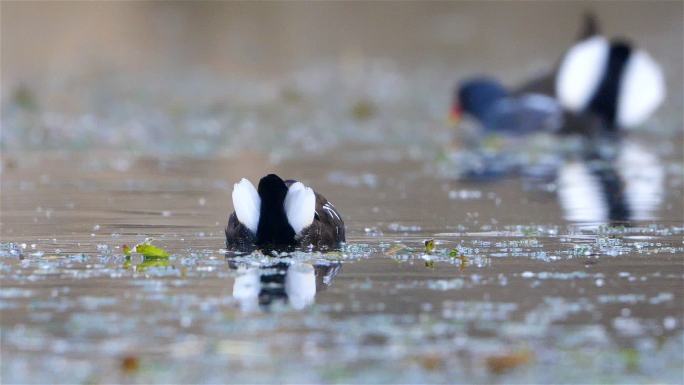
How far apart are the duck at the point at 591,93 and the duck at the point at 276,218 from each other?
1198 cm

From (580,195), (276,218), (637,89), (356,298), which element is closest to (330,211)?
(276,218)

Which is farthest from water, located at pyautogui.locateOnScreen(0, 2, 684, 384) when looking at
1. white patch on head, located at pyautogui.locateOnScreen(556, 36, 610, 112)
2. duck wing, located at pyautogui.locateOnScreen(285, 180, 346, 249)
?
white patch on head, located at pyautogui.locateOnScreen(556, 36, 610, 112)

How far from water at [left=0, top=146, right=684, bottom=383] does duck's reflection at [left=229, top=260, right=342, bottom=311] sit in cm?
2

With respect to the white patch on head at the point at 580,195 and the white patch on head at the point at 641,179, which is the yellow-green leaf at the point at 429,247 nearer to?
the white patch on head at the point at 580,195

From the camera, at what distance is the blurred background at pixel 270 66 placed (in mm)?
20984

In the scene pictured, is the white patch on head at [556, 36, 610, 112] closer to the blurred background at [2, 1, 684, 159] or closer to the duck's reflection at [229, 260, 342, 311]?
the blurred background at [2, 1, 684, 159]

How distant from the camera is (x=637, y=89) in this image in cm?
2191

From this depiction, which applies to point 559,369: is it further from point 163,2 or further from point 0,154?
point 163,2

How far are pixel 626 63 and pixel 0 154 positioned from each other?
9054mm

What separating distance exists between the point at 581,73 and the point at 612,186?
22.8 ft

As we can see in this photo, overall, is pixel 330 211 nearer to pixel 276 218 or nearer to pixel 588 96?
pixel 276 218

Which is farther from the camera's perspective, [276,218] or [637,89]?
[637,89]

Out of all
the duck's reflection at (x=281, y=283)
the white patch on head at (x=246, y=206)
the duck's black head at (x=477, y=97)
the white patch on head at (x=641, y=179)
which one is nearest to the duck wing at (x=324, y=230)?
the white patch on head at (x=246, y=206)

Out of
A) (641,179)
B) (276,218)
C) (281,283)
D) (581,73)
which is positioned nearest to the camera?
(281,283)
